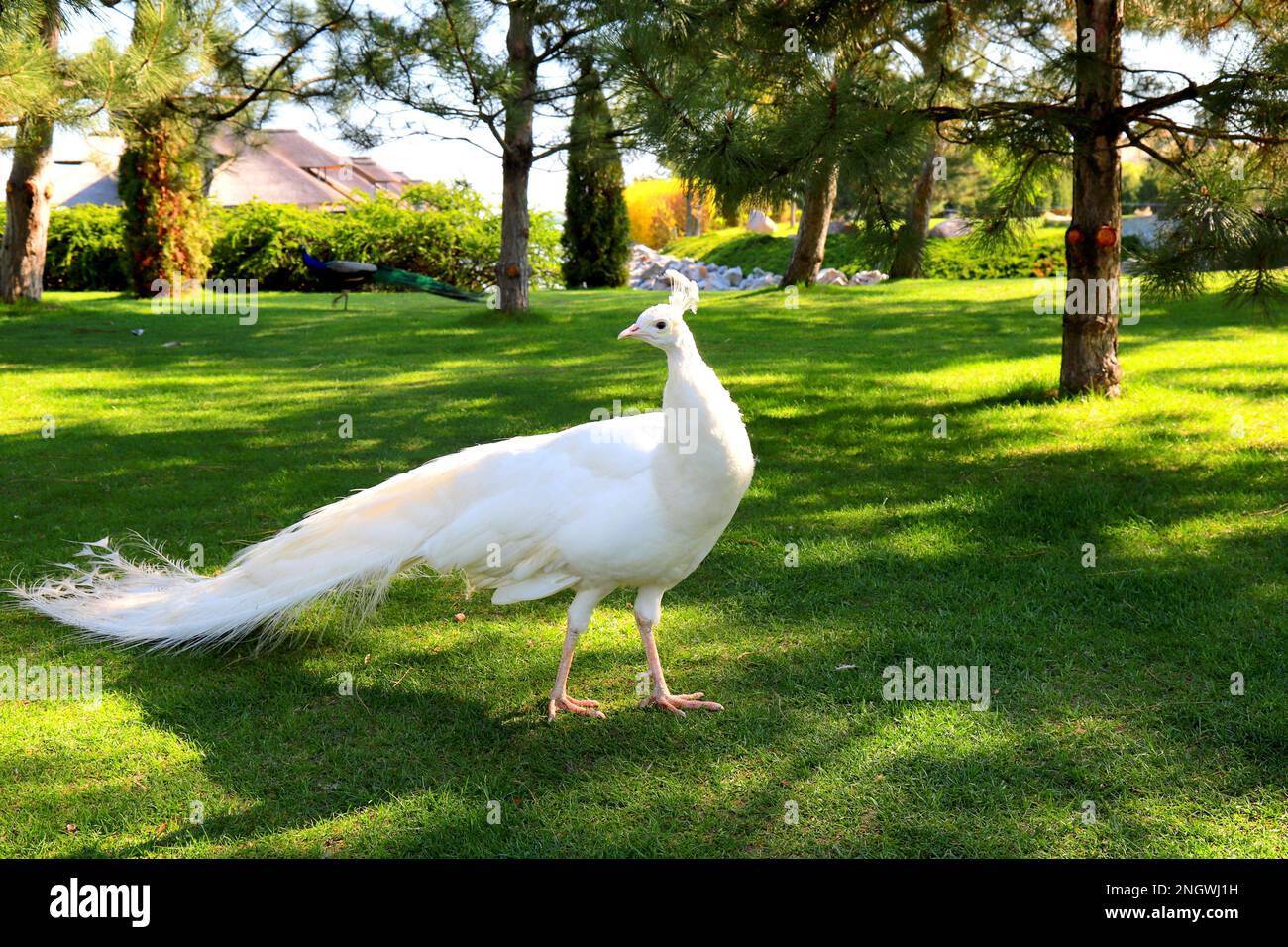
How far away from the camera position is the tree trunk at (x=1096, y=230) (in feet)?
23.8

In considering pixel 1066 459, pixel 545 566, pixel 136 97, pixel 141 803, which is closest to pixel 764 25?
pixel 1066 459

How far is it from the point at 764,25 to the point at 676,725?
5008 millimetres

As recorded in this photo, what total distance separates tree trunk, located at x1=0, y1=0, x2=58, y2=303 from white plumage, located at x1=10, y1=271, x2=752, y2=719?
12535 mm

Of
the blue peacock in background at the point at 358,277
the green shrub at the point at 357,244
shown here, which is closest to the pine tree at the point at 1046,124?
the blue peacock in background at the point at 358,277

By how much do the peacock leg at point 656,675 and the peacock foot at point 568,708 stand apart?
0.20m

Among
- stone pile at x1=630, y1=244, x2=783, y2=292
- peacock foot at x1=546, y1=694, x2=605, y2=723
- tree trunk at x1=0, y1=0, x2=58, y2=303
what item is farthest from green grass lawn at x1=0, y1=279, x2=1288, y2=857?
stone pile at x1=630, y1=244, x2=783, y2=292

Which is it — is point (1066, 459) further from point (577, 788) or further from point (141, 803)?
point (141, 803)

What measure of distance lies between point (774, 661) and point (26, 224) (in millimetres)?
15348

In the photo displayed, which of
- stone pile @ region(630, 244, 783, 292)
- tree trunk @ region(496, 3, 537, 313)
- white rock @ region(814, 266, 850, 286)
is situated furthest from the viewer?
stone pile @ region(630, 244, 783, 292)

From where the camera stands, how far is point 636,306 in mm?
16141

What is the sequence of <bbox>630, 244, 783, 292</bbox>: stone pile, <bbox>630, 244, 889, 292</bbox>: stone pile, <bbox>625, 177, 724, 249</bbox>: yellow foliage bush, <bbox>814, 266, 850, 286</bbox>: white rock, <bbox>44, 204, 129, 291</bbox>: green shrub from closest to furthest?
<bbox>814, 266, 850, 286</bbox>: white rock
<bbox>44, 204, 129, 291</bbox>: green shrub
<bbox>630, 244, 889, 292</bbox>: stone pile
<bbox>630, 244, 783, 292</bbox>: stone pile
<bbox>625, 177, 724, 249</bbox>: yellow foliage bush

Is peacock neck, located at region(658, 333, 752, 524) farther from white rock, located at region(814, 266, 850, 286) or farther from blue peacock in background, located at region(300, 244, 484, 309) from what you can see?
white rock, located at region(814, 266, 850, 286)

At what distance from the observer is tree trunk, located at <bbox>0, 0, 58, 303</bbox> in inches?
598

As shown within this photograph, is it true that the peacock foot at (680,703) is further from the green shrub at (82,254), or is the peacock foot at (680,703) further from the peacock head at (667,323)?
the green shrub at (82,254)
